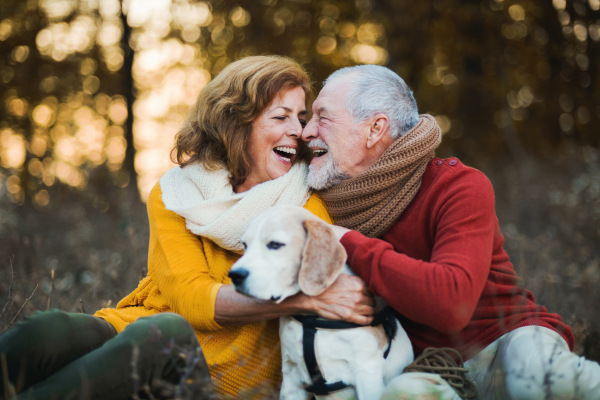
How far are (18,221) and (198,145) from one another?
17.3 ft

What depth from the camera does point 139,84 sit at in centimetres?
1063

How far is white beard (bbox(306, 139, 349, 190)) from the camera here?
267 cm

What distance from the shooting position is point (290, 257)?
6.74ft

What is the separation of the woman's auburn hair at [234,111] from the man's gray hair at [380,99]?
0.50 metres

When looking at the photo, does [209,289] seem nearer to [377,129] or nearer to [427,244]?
[427,244]

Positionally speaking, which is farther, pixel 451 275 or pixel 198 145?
pixel 198 145

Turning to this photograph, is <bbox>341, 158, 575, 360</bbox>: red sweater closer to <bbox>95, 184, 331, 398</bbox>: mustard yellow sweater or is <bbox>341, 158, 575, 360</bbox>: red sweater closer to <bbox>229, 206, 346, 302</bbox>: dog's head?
<bbox>229, 206, 346, 302</bbox>: dog's head

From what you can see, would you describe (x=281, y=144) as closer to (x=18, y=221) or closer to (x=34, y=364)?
(x=34, y=364)

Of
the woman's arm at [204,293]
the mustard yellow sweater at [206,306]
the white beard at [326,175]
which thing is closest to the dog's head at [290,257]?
the woman's arm at [204,293]

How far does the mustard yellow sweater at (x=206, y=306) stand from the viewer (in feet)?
7.75

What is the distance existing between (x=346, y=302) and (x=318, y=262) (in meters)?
0.22

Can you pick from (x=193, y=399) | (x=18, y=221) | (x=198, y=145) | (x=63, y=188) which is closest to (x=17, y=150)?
(x=63, y=188)

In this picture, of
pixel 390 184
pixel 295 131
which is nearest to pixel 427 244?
pixel 390 184

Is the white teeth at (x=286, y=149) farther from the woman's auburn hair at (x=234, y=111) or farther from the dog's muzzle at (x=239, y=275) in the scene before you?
the dog's muzzle at (x=239, y=275)
